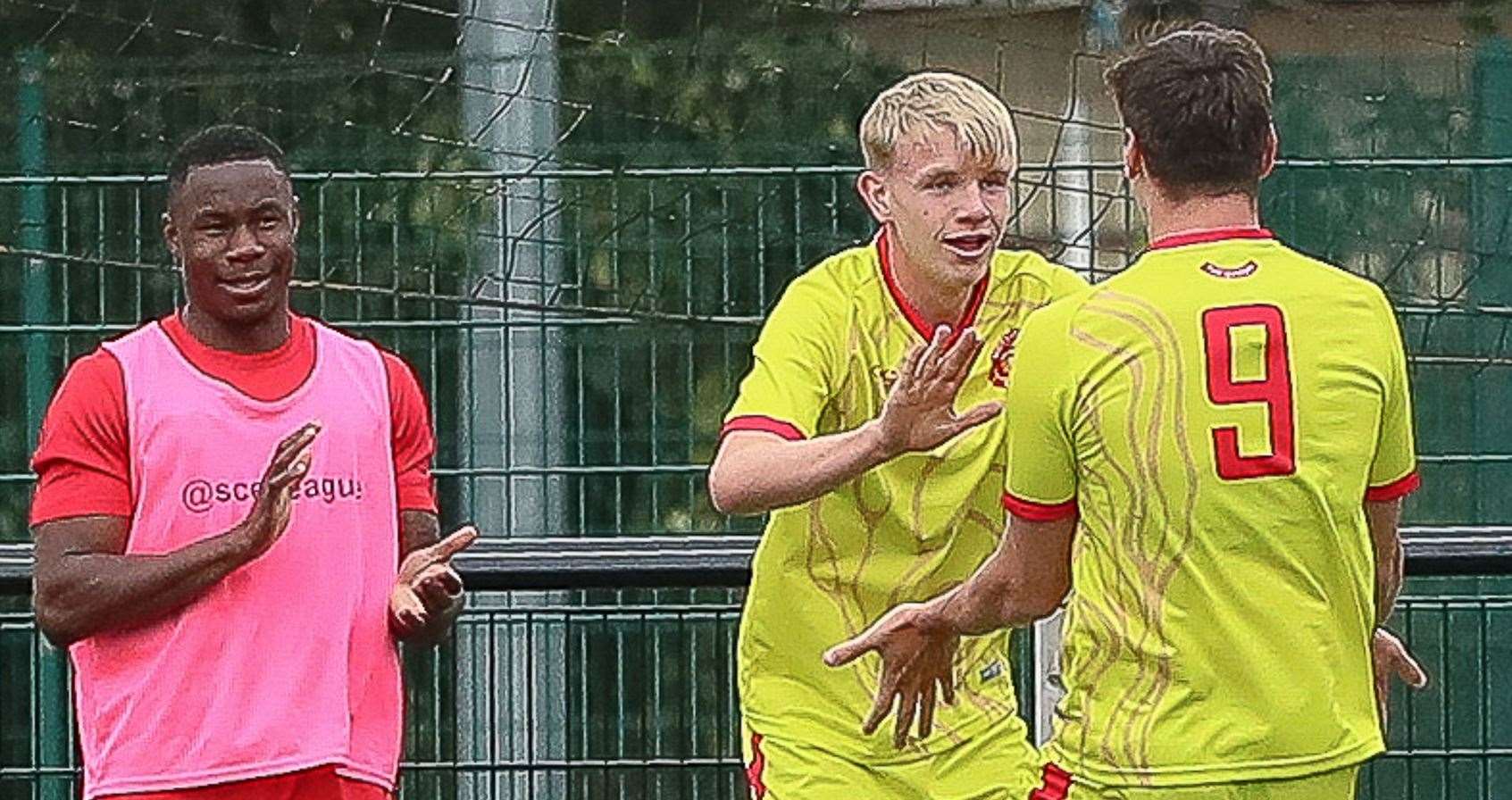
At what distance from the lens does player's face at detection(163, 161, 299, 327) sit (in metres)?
4.98

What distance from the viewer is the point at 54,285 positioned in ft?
24.0

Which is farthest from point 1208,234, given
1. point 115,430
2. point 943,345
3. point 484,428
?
point 484,428

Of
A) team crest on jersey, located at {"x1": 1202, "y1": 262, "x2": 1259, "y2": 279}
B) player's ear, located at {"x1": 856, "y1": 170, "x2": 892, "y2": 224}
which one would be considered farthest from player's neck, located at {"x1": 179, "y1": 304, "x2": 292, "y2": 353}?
team crest on jersey, located at {"x1": 1202, "y1": 262, "x2": 1259, "y2": 279}

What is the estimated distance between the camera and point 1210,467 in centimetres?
418

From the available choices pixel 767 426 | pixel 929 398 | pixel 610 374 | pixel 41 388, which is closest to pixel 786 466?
pixel 767 426

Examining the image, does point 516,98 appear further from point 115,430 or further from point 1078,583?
point 1078,583

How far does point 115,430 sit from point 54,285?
8.41 feet

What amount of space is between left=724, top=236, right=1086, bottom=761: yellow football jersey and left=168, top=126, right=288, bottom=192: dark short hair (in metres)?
0.84

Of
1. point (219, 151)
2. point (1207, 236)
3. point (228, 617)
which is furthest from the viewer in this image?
point (219, 151)

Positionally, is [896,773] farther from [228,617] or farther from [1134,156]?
[1134,156]

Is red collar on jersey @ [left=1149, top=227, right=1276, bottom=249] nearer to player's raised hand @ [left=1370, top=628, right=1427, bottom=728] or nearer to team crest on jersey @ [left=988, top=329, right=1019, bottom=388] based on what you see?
player's raised hand @ [left=1370, top=628, right=1427, bottom=728]

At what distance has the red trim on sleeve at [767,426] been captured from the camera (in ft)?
16.3

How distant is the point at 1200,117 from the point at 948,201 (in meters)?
0.87

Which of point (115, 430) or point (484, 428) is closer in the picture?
point (115, 430)
